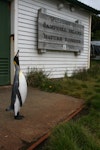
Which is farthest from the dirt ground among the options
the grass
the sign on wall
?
the sign on wall

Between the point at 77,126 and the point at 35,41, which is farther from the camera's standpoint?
the point at 35,41

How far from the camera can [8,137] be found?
473cm

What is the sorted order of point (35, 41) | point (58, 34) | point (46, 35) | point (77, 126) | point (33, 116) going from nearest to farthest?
point (77, 126), point (33, 116), point (35, 41), point (46, 35), point (58, 34)

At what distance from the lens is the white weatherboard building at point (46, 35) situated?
956 centimetres

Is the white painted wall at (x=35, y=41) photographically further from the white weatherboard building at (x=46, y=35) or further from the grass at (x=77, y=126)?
the grass at (x=77, y=126)

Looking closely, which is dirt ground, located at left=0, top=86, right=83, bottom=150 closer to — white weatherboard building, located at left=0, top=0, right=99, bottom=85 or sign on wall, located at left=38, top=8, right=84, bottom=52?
white weatherboard building, located at left=0, top=0, right=99, bottom=85

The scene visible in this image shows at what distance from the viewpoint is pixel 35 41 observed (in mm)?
10609

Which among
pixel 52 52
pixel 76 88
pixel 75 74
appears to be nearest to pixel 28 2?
pixel 52 52

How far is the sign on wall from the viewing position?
35.1 ft

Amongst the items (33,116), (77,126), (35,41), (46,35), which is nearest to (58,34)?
(46,35)

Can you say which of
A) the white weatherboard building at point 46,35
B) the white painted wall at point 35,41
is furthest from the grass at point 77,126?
the white weatherboard building at point 46,35

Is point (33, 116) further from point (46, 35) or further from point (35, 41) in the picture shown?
point (46, 35)

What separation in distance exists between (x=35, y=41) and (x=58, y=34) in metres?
1.48

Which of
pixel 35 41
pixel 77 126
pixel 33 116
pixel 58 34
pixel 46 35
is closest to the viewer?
pixel 77 126
